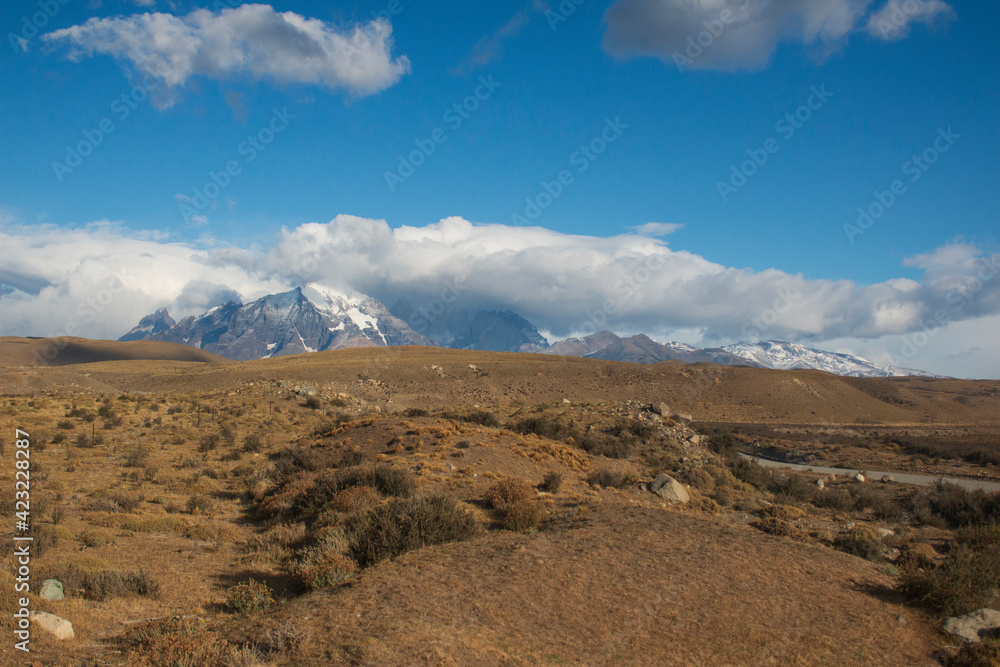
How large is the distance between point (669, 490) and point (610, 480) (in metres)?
2.30

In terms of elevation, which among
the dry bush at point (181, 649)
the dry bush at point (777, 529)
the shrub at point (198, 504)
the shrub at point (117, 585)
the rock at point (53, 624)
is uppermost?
the dry bush at point (181, 649)

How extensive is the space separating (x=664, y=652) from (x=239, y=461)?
70.1ft

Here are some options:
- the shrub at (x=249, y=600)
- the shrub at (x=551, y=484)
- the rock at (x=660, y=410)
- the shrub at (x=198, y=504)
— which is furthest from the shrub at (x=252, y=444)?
the rock at (x=660, y=410)

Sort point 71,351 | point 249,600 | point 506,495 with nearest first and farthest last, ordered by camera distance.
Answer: point 249,600 < point 506,495 < point 71,351

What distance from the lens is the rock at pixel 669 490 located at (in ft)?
67.7

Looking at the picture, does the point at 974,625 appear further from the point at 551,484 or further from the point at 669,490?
the point at 669,490

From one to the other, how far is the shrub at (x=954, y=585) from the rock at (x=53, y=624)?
46.6 feet

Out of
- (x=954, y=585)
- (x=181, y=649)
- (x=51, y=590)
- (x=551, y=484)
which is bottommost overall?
(x=551, y=484)

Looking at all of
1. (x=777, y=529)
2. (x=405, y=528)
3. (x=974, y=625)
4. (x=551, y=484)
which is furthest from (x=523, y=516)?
(x=974, y=625)

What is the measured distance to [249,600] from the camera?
8.79 meters

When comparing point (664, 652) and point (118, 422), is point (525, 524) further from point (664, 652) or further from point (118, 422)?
point (118, 422)

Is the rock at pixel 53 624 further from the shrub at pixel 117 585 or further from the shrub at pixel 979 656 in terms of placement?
the shrub at pixel 979 656

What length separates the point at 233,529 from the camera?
14.6m

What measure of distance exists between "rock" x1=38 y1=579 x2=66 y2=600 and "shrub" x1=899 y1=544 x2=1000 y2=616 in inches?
599
